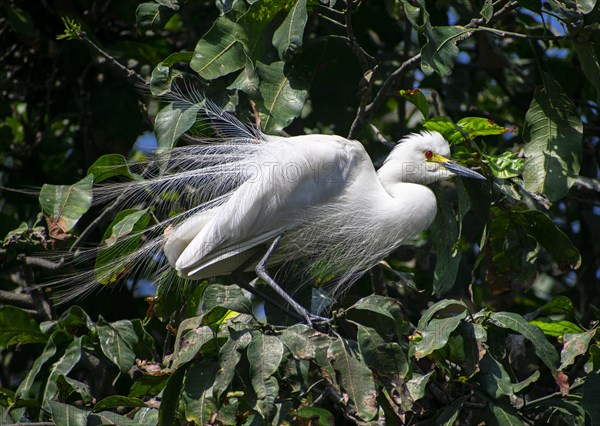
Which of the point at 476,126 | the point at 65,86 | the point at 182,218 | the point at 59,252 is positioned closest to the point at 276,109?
the point at 182,218

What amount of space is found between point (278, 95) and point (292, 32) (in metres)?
0.28

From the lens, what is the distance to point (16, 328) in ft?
9.82

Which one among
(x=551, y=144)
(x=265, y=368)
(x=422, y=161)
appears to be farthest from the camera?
(x=422, y=161)

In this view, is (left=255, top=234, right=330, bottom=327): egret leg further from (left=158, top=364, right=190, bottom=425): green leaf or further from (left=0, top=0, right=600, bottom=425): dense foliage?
(left=158, top=364, right=190, bottom=425): green leaf

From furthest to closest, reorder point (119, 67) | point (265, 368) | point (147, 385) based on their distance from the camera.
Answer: point (119, 67) < point (147, 385) < point (265, 368)

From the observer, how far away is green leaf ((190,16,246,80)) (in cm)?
296

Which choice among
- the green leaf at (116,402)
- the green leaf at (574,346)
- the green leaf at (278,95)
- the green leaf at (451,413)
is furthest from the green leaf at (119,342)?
the green leaf at (574,346)

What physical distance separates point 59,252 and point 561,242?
1.81 metres

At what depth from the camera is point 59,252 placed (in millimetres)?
3076

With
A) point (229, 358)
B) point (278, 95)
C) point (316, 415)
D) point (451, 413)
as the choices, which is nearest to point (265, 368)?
point (229, 358)

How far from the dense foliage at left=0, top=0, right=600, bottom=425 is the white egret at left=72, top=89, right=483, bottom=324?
0.09 meters

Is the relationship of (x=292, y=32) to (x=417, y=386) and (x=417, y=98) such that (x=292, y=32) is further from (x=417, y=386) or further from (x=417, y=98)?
(x=417, y=386)

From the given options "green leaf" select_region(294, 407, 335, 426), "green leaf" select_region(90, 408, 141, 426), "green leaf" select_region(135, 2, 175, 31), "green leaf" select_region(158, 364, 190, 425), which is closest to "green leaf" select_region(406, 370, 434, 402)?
"green leaf" select_region(294, 407, 335, 426)

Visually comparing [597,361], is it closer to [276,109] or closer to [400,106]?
[276,109]
